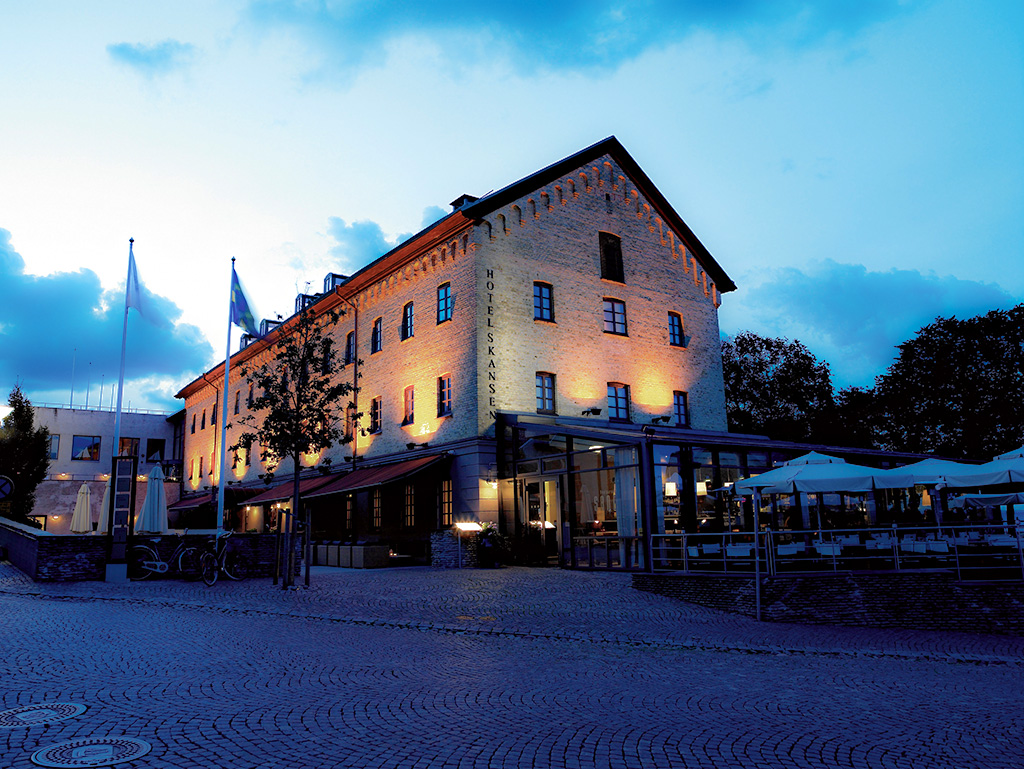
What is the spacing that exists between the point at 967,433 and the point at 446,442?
1152 inches

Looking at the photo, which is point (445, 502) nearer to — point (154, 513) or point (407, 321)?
point (407, 321)

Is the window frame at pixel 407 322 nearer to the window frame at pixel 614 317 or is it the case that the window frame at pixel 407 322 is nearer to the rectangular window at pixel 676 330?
the window frame at pixel 614 317

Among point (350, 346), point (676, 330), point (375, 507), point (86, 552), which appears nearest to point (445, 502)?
point (375, 507)

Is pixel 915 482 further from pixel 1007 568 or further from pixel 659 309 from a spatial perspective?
pixel 659 309

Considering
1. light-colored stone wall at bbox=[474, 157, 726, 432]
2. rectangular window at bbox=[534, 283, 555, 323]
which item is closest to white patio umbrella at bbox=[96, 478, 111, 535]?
light-colored stone wall at bbox=[474, 157, 726, 432]

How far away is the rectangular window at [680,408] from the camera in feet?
89.9

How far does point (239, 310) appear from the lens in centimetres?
2609

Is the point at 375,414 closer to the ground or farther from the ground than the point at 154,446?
closer to the ground

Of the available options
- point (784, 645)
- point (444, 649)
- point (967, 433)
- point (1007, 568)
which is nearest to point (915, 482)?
point (1007, 568)

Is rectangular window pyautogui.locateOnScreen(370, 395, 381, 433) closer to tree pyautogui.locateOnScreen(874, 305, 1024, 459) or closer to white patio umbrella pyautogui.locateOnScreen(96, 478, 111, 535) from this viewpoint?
white patio umbrella pyautogui.locateOnScreen(96, 478, 111, 535)

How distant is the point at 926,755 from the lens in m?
5.27

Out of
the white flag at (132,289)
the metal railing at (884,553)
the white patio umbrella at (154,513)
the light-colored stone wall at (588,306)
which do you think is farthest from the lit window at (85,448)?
the metal railing at (884,553)

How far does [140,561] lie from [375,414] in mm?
11142

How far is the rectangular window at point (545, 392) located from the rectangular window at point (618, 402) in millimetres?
2289
